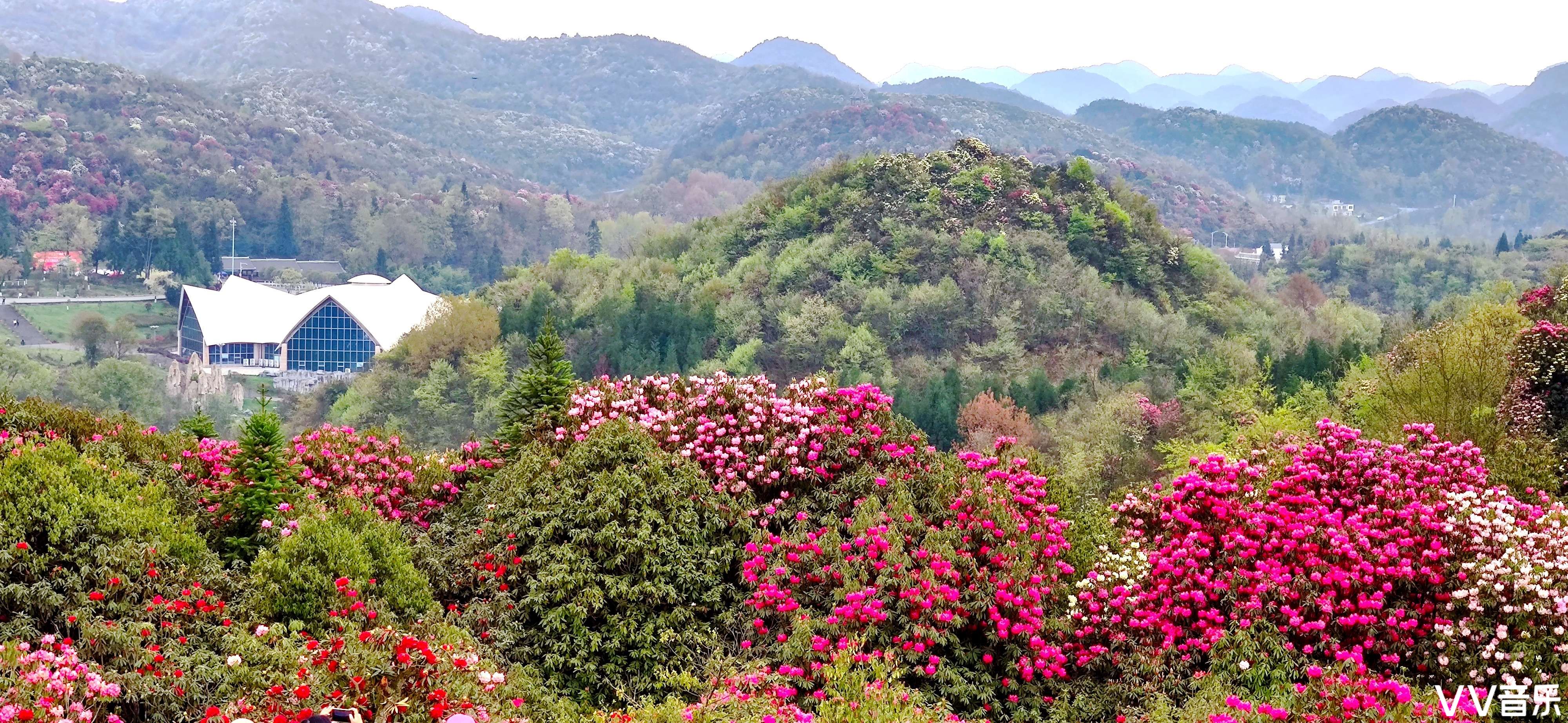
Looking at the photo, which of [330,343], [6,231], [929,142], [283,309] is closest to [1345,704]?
[330,343]

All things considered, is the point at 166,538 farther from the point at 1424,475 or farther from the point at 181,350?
the point at 181,350

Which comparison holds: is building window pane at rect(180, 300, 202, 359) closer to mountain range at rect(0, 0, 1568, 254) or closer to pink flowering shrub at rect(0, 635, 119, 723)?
mountain range at rect(0, 0, 1568, 254)

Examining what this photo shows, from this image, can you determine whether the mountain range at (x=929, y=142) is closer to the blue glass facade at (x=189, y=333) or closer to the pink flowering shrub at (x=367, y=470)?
the blue glass facade at (x=189, y=333)

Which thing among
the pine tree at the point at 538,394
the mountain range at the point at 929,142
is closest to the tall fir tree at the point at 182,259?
the mountain range at the point at 929,142

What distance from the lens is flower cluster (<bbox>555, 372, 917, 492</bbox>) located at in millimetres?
11070

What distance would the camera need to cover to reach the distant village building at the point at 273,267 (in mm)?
96875

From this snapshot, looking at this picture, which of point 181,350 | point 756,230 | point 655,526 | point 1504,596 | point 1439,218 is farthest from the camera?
point 1439,218

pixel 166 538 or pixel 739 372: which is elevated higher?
pixel 166 538

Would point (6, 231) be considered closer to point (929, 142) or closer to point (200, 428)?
point (929, 142)

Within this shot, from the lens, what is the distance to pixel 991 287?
5288cm

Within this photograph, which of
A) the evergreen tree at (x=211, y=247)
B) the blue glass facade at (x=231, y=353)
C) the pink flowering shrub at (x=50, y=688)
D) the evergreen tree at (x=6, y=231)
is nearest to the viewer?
the pink flowering shrub at (x=50, y=688)

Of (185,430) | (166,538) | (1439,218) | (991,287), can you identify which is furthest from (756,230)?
(1439,218)

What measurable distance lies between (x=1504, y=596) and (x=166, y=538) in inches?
333

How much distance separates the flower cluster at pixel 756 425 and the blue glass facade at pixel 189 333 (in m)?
67.6
